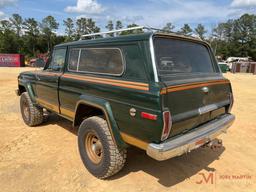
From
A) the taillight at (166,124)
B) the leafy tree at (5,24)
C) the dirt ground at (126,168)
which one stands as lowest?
the dirt ground at (126,168)

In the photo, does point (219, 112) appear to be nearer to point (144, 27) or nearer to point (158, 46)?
point (158, 46)

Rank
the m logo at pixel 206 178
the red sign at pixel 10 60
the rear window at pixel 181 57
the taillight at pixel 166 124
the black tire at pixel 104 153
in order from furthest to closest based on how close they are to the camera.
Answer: the red sign at pixel 10 60 → the m logo at pixel 206 178 → the black tire at pixel 104 153 → the rear window at pixel 181 57 → the taillight at pixel 166 124

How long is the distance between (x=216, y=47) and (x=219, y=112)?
83.6 metres

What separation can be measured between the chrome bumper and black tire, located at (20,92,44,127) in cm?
368

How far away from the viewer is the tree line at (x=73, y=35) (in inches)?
2493

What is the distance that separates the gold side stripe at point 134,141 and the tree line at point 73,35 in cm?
6066

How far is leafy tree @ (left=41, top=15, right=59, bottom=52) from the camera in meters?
70.3

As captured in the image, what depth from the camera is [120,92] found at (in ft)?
9.62

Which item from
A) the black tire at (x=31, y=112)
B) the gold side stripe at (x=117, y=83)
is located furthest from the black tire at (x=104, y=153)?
the black tire at (x=31, y=112)

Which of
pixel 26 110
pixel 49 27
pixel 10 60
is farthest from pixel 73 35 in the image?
pixel 26 110

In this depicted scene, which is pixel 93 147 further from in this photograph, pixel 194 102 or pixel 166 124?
pixel 194 102

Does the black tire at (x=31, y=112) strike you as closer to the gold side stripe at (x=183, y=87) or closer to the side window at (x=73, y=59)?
the side window at (x=73, y=59)

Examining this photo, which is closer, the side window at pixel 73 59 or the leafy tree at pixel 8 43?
the side window at pixel 73 59

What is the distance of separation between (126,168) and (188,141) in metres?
1.31
